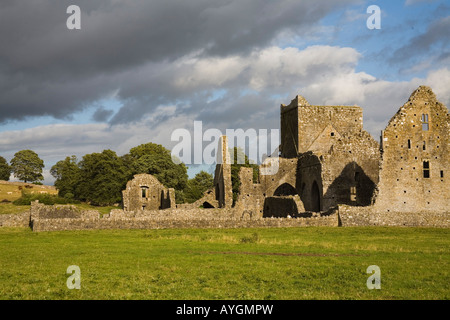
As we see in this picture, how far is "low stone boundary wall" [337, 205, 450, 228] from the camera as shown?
123ft

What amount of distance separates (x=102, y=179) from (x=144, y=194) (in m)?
17.3

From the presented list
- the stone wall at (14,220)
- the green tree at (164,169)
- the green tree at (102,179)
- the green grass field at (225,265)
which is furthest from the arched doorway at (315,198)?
the green tree at (102,179)

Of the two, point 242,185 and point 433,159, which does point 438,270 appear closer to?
point 433,159

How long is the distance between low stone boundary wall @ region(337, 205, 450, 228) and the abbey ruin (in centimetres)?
7

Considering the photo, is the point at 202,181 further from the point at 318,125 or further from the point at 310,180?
the point at 310,180

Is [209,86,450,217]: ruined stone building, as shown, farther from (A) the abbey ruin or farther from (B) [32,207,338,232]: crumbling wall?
(B) [32,207,338,232]: crumbling wall

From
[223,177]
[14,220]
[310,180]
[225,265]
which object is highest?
[223,177]

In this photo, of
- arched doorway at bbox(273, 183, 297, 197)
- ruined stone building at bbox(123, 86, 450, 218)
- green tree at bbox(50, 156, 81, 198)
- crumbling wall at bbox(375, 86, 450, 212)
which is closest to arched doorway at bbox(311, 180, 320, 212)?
ruined stone building at bbox(123, 86, 450, 218)

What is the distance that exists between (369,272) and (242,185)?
122ft

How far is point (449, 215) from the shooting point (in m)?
37.8

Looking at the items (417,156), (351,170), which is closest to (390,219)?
(417,156)

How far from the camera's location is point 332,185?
158ft

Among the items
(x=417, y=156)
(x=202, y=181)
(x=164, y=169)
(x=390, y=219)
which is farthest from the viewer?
(x=202, y=181)
